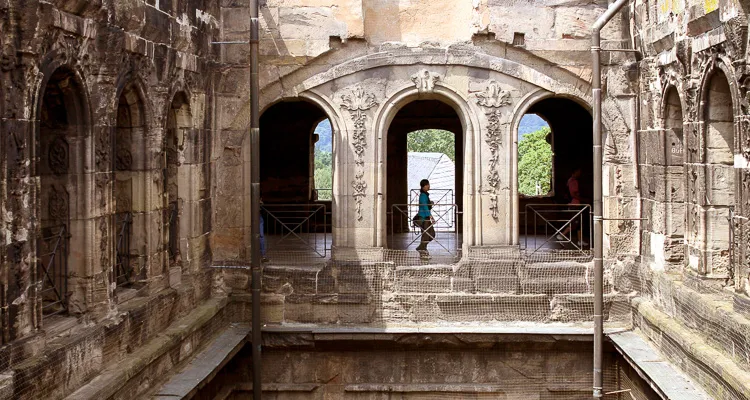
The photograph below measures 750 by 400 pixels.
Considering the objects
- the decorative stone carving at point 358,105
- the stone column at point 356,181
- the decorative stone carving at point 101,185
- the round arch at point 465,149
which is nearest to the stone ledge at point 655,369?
the round arch at point 465,149

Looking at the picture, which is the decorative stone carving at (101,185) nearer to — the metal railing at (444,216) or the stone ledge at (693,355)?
the metal railing at (444,216)

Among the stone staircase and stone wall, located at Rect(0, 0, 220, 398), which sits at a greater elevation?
stone wall, located at Rect(0, 0, 220, 398)

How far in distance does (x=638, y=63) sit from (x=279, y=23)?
4501 mm

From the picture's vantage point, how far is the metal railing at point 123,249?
11.1m

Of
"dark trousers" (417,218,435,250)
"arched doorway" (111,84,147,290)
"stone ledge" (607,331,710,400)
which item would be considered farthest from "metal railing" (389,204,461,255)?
"arched doorway" (111,84,147,290)

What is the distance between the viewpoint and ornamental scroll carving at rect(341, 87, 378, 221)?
45.0ft

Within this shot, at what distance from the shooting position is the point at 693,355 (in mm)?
10547

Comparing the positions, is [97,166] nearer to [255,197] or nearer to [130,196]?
[130,196]

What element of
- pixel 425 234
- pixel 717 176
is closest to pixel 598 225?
pixel 717 176

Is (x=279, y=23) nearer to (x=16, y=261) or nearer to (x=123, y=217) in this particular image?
(x=123, y=217)

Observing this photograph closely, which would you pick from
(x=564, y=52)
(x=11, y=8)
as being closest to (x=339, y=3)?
(x=564, y=52)

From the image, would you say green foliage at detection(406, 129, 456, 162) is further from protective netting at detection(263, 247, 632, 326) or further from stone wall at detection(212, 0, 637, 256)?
protective netting at detection(263, 247, 632, 326)

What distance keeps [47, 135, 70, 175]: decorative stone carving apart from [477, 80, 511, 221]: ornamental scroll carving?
5869 millimetres

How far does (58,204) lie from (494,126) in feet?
19.8
